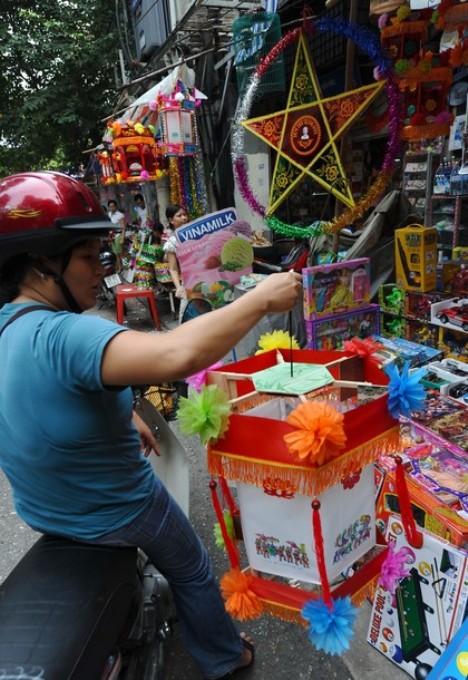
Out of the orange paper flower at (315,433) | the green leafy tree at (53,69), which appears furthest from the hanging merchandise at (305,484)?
the green leafy tree at (53,69)

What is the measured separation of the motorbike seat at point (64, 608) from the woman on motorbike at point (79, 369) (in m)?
0.07

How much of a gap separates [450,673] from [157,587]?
3.68ft

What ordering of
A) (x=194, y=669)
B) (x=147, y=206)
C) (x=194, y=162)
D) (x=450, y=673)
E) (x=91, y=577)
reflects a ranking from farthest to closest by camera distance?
1. (x=147, y=206)
2. (x=194, y=162)
3. (x=194, y=669)
4. (x=91, y=577)
5. (x=450, y=673)

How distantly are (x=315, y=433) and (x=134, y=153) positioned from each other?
299 inches

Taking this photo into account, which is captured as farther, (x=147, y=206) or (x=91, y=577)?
(x=147, y=206)

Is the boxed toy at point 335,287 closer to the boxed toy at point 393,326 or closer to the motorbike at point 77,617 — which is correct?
the boxed toy at point 393,326

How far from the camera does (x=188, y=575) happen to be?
1.82m

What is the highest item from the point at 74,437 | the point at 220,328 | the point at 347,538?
the point at 220,328

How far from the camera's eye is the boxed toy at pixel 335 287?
400 cm

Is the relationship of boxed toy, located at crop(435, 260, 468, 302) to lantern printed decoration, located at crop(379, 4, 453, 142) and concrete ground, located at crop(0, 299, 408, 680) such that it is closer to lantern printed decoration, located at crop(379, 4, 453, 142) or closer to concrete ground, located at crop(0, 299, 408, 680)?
lantern printed decoration, located at crop(379, 4, 453, 142)

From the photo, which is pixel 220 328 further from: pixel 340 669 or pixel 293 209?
pixel 293 209

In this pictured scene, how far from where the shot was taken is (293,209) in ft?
28.8

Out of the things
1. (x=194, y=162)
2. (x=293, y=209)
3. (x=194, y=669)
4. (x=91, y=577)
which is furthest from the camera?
(x=293, y=209)

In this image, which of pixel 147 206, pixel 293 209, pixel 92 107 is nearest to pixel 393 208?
pixel 293 209
